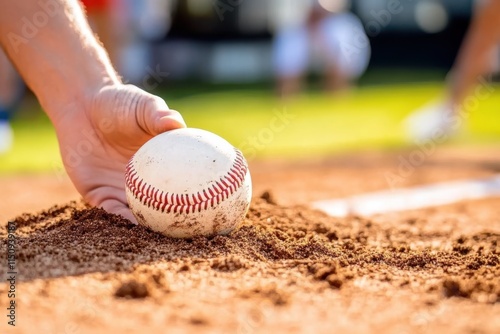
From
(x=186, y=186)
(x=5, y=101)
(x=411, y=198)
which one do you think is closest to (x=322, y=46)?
(x=5, y=101)

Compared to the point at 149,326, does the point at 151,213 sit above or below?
above

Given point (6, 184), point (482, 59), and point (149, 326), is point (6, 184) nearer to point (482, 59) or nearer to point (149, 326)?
point (149, 326)

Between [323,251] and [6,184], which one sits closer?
[323,251]

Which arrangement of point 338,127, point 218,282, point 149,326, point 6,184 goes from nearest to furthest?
point 149,326 < point 218,282 < point 6,184 < point 338,127

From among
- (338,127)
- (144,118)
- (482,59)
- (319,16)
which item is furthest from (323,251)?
(319,16)

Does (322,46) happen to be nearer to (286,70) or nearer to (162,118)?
(286,70)

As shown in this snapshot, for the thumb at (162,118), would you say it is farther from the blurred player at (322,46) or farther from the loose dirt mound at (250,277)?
the blurred player at (322,46)

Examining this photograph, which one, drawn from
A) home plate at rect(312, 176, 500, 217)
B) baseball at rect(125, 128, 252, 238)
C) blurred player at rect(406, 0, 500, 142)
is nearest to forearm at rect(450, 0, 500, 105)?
blurred player at rect(406, 0, 500, 142)
